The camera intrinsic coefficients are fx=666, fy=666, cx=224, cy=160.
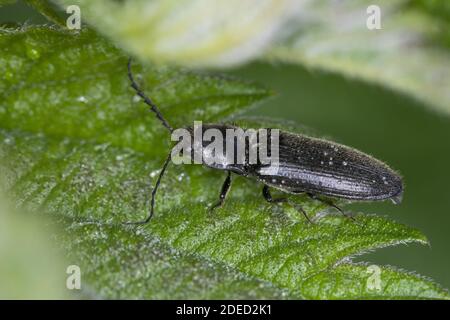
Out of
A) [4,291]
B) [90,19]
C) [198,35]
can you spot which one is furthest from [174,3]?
[4,291]

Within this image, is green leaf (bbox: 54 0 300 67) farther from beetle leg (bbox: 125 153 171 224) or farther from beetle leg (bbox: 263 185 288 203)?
beetle leg (bbox: 263 185 288 203)

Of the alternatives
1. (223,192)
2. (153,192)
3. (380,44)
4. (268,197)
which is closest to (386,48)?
(380,44)

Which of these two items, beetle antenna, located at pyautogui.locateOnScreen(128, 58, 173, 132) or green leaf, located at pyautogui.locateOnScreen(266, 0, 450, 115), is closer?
beetle antenna, located at pyautogui.locateOnScreen(128, 58, 173, 132)

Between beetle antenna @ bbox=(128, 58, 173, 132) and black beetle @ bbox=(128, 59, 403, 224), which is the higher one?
beetle antenna @ bbox=(128, 58, 173, 132)

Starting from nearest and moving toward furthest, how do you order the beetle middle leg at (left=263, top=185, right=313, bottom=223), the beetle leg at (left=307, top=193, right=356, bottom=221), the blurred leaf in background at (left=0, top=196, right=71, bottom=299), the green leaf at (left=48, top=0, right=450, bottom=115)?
the blurred leaf in background at (left=0, top=196, right=71, bottom=299)
the beetle leg at (left=307, top=193, right=356, bottom=221)
the beetle middle leg at (left=263, top=185, right=313, bottom=223)
the green leaf at (left=48, top=0, right=450, bottom=115)

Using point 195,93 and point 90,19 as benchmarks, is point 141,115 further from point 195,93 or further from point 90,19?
point 90,19

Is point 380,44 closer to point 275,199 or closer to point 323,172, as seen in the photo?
point 323,172

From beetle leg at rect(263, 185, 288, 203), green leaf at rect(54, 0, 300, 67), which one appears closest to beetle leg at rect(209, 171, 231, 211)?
beetle leg at rect(263, 185, 288, 203)

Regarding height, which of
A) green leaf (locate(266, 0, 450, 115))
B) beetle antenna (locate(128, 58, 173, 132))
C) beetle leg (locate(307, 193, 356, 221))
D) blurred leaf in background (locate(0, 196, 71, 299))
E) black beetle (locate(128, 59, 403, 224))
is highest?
green leaf (locate(266, 0, 450, 115))
